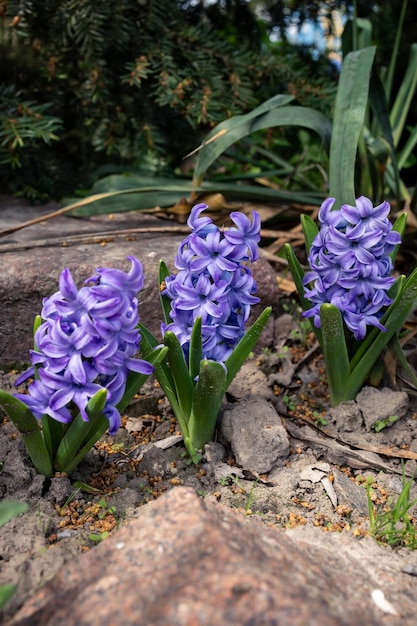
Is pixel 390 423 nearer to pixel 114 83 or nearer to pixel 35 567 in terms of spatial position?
pixel 35 567

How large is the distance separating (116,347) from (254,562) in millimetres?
616

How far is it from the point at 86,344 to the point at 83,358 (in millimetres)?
72

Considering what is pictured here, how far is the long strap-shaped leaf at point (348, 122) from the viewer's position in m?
2.65

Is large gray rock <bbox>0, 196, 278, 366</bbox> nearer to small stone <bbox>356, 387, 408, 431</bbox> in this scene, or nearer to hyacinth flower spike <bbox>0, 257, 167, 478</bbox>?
small stone <bbox>356, 387, 408, 431</bbox>

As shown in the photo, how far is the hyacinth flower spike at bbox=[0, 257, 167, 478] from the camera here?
5.59ft

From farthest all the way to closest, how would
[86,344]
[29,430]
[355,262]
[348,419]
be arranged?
[348,419] < [355,262] < [29,430] < [86,344]

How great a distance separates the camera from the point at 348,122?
2738mm

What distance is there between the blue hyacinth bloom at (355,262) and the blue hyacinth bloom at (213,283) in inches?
10.4

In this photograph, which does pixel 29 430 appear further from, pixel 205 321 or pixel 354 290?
pixel 354 290

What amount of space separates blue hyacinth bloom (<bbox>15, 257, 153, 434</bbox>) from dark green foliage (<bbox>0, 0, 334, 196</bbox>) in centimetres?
153

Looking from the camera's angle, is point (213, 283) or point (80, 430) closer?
point (80, 430)

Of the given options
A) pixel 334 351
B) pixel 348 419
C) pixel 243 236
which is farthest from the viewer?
pixel 348 419

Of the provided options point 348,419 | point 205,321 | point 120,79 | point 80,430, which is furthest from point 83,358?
point 120,79

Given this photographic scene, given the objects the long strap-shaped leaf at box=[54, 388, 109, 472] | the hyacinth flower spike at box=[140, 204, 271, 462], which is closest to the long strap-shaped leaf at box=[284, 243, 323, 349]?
the hyacinth flower spike at box=[140, 204, 271, 462]
